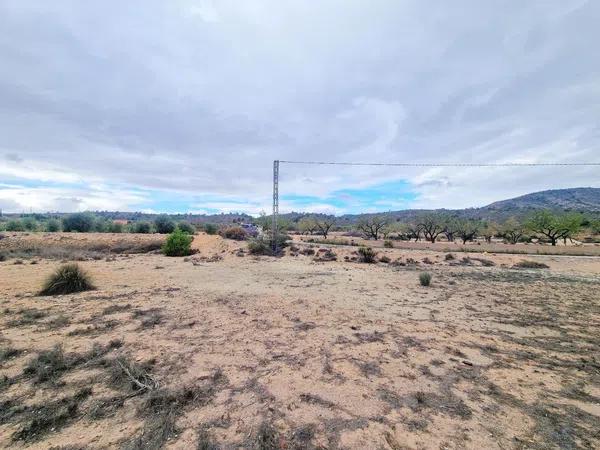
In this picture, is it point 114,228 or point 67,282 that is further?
point 114,228

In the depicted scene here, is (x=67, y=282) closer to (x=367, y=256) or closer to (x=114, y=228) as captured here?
(x=367, y=256)

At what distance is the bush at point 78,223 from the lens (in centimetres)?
4194

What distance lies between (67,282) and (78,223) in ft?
132

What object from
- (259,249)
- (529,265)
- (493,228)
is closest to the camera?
(529,265)

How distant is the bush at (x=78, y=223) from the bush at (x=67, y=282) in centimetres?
3877

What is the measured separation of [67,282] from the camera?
34.1 ft

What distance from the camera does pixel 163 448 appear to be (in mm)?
3145

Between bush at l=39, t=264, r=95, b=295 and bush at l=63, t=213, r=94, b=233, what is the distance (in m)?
38.8

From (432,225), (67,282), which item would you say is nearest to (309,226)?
(432,225)

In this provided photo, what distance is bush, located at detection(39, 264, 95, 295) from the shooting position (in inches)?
397

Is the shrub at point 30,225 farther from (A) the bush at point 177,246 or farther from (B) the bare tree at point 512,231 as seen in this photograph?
(B) the bare tree at point 512,231

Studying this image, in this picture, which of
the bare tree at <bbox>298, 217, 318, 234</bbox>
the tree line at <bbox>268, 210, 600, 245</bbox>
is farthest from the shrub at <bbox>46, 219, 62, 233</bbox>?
the bare tree at <bbox>298, 217, 318, 234</bbox>

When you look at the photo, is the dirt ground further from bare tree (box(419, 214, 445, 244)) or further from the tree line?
bare tree (box(419, 214, 445, 244))

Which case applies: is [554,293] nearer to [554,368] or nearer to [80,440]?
[554,368]
